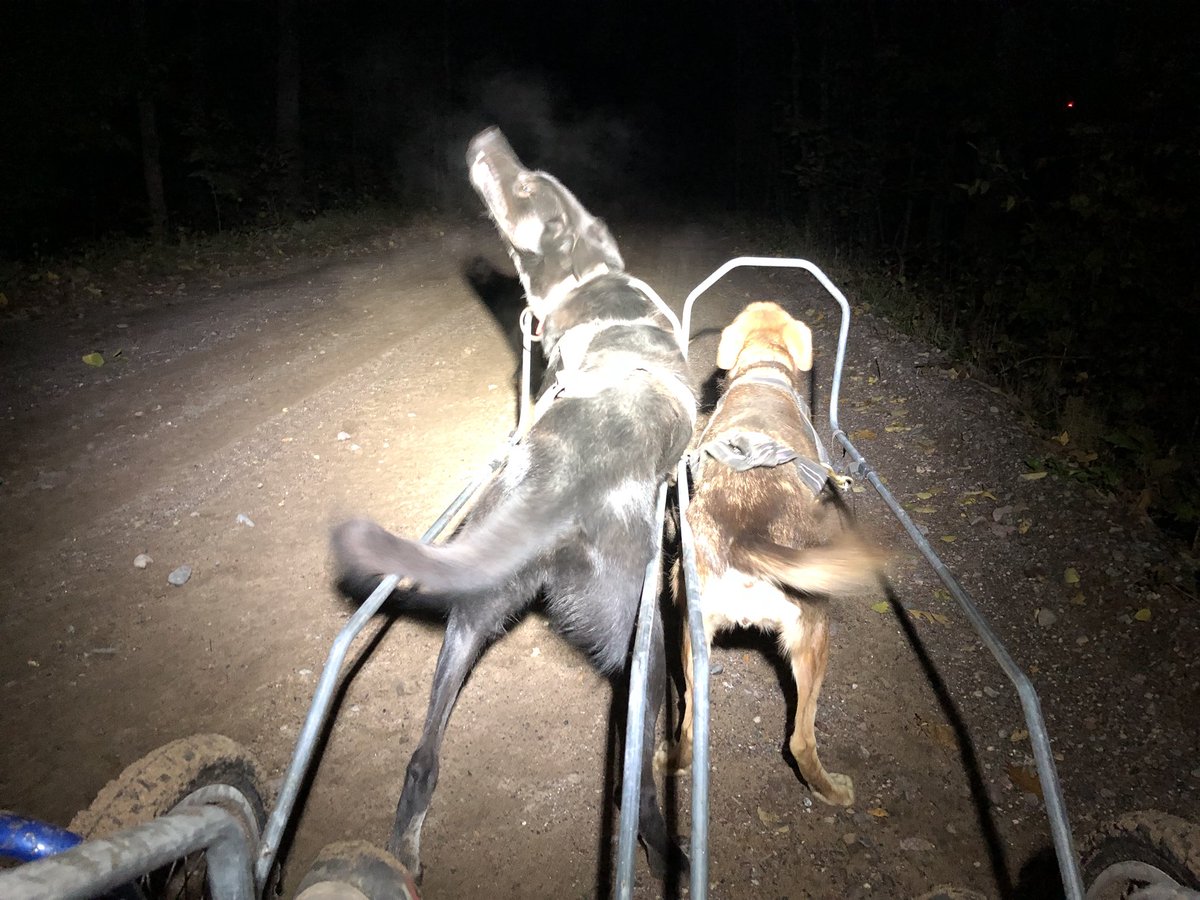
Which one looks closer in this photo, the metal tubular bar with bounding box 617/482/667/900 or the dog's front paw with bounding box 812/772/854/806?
the metal tubular bar with bounding box 617/482/667/900

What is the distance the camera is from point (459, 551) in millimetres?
2070

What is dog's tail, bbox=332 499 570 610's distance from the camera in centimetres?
185

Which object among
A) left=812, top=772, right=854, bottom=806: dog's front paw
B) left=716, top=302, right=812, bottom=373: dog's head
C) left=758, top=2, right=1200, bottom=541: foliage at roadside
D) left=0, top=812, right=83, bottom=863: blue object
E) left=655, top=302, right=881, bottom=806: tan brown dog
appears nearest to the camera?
left=0, top=812, right=83, bottom=863: blue object

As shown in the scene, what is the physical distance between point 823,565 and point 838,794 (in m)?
1.24

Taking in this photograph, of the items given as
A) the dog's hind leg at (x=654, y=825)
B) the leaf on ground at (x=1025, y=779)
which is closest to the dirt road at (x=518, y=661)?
the leaf on ground at (x=1025, y=779)

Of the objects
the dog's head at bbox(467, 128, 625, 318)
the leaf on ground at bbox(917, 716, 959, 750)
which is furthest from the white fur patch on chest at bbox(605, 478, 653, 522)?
the leaf on ground at bbox(917, 716, 959, 750)

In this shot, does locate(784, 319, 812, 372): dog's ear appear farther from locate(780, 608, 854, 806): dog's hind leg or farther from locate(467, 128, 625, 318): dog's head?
locate(780, 608, 854, 806): dog's hind leg

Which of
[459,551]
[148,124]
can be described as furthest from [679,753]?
[148,124]

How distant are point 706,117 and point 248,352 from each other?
3251 centimetres

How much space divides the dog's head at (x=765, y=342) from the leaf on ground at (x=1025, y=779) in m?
2.20

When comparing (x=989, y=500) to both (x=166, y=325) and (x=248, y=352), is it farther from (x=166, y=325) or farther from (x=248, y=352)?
(x=166, y=325)

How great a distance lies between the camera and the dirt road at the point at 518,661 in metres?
2.64

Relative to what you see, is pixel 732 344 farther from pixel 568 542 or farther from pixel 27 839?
pixel 27 839

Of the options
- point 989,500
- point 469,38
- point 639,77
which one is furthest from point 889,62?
point 639,77
